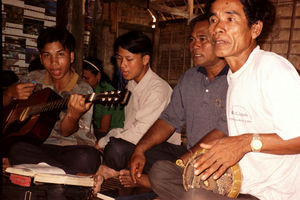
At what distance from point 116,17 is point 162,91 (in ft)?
24.7

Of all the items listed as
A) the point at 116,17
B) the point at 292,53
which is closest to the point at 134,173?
the point at 292,53

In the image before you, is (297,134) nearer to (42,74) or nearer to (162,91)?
(162,91)

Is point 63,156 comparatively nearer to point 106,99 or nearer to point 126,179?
point 126,179

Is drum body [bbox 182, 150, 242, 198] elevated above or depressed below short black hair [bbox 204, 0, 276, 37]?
below

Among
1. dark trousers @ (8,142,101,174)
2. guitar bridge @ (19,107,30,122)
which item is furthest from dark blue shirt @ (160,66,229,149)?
guitar bridge @ (19,107,30,122)

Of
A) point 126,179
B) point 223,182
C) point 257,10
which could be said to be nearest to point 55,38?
point 126,179

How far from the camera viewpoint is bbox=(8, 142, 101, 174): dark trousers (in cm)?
376

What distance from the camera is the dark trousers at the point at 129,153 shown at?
391 centimetres

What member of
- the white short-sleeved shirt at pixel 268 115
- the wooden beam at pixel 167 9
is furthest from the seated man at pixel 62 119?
the wooden beam at pixel 167 9

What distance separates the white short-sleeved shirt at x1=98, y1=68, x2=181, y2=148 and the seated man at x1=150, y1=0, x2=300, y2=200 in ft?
5.65

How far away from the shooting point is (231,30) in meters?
2.31

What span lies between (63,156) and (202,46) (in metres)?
2.23

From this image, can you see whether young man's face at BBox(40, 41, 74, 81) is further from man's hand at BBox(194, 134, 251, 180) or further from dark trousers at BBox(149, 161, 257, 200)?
man's hand at BBox(194, 134, 251, 180)

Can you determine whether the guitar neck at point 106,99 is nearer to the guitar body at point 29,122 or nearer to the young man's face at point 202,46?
the guitar body at point 29,122
